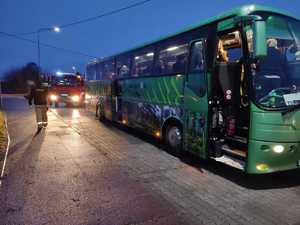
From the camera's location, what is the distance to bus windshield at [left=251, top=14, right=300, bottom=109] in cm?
493

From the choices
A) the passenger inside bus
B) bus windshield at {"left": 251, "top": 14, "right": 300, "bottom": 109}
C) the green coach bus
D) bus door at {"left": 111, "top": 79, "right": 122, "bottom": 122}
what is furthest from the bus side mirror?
bus door at {"left": 111, "top": 79, "right": 122, "bottom": 122}

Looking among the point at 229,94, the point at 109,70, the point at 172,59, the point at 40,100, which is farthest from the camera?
the point at 109,70

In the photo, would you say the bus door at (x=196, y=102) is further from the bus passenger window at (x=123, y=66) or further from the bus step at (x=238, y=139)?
the bus passenger window at (x=123, y=66)

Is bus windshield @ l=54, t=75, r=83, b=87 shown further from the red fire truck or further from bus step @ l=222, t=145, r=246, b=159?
bus step @ l=222, t=145, r=246, b=159

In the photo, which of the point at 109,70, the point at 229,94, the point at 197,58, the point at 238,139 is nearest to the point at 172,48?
the point at 197,58

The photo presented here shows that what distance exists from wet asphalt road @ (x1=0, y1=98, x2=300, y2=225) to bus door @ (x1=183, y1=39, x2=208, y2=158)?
2.02 feet

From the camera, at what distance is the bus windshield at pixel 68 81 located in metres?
23.3

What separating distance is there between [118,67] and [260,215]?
28.1 feet

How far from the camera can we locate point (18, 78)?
6581 cm

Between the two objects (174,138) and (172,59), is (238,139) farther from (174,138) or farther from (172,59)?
(172,59)

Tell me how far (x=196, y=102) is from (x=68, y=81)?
18.9 metres

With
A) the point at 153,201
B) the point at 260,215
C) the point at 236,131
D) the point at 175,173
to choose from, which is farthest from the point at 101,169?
the point at 260,215

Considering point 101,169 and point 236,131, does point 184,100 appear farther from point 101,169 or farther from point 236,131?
point 101,169

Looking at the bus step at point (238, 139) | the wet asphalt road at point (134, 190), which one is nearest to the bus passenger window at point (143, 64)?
the wet asphalt road at point (134, 190)
